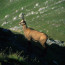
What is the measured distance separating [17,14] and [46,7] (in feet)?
73.5

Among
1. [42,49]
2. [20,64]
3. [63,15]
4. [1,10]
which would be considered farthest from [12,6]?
[20,64]

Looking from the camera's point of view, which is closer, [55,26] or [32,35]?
[32,35]

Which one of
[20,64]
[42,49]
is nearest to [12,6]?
[42,49]

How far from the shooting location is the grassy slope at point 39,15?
92.4 m

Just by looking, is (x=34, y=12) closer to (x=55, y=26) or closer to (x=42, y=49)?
(x=55, y=26)

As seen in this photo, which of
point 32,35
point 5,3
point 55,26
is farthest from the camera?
point 5,3

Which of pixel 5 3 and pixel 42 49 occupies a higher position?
pixel 5 3

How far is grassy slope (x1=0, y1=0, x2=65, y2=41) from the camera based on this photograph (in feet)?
303

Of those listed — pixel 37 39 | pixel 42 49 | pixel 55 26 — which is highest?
pixel 37 39

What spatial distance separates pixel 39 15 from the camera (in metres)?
118

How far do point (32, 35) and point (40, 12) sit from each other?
10392 cm

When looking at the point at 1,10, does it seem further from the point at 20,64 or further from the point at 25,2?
the point at 20,64

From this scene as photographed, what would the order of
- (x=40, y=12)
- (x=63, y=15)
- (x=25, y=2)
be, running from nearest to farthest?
(x=63, y=15) < (x=40, y=12) < (x=25, y=2)

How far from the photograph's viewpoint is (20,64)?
33.1 ft
